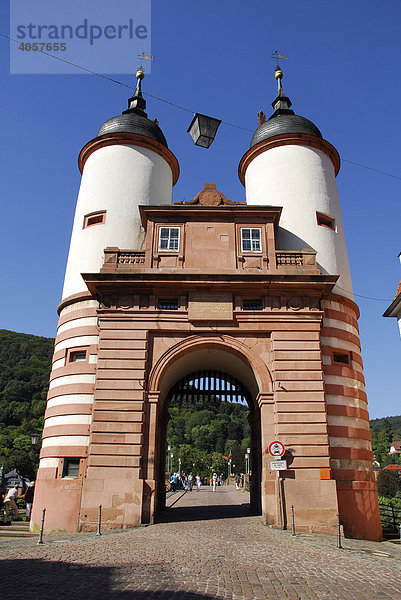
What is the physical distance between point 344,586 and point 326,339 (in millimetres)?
12968

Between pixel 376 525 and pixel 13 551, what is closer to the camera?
pixel 13 551

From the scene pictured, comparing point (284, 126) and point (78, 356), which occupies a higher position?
point (284, 126)

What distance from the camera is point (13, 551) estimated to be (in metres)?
12.7

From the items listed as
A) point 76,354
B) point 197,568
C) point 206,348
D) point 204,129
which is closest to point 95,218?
point 76,354

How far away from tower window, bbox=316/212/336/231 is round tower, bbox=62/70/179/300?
28.4 ft

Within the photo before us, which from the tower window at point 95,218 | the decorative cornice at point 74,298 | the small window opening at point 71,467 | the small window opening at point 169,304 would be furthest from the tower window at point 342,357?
the tower window at point 95,218

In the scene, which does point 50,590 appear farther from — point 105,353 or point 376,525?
point 376,525

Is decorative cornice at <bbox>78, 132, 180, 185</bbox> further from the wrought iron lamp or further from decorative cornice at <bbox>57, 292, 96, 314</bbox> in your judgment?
the wrought iron lamp

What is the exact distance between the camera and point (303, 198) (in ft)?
81.4

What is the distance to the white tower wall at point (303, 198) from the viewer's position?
23797 millimetres

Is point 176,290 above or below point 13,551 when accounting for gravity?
above

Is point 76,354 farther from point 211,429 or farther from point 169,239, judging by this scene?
point 211,429

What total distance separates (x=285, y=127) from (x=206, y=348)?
556 inches

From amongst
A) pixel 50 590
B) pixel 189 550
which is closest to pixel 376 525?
pixel 189 550
